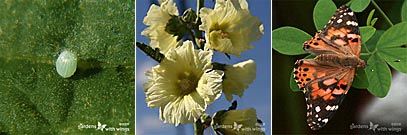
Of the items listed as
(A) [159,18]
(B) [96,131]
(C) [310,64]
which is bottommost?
(B) [96,131]

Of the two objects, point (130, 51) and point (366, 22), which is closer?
point (366, 22)

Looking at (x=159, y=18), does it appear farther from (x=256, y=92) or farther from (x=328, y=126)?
(x=328, y=126)

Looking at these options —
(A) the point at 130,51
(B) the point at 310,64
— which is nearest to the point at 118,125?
(A) the point at 130,51

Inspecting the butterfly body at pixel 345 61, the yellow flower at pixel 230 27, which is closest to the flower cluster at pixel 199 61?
the yellow flower at pixel 230 27

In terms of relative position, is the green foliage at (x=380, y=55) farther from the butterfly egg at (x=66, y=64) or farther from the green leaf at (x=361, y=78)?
the butterfly egg at (x=66, y=64)

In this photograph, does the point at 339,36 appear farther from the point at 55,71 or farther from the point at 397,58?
the point at 55,71

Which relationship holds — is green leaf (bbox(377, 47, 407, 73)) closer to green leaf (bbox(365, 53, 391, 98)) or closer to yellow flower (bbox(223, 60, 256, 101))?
green leaf (bbox(365, 53, 391, 98))

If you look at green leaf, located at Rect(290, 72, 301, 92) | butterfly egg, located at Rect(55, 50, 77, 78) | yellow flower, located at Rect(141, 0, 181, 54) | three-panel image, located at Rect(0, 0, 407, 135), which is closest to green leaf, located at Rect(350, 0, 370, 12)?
three-panel image, located at Rect(0, 0, 407, 135)
